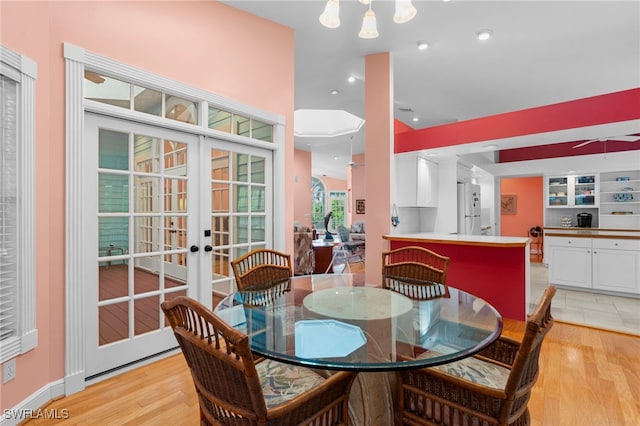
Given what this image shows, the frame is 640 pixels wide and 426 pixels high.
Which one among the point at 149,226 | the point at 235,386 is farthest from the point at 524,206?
the point at 235,386

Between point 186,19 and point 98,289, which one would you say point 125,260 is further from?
point 186,19

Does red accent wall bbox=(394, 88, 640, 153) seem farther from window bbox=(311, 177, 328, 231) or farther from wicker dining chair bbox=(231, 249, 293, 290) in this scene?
window bbox=(311, 177, 328, 231)

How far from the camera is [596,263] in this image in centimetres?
461

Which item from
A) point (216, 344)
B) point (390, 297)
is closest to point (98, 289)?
point (216, 344)

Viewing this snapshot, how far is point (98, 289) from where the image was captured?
90.0 inches

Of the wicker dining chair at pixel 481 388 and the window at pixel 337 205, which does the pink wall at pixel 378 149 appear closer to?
the wicker dining chair at pixel 481 388

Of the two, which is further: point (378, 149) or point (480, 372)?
point (378, 149)

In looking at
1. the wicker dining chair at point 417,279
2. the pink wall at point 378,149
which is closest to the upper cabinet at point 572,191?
the pink wall at point 378,149

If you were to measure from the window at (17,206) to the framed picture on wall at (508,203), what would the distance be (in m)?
9.86

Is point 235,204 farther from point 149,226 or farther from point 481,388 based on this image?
point 481,388

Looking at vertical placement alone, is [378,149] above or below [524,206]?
above

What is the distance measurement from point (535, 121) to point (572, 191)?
179 inches

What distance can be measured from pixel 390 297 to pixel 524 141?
319 centimetres

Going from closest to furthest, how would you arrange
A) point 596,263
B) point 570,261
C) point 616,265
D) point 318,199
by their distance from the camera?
point 616,265, point 596,263, point 570,261, point 318,199
